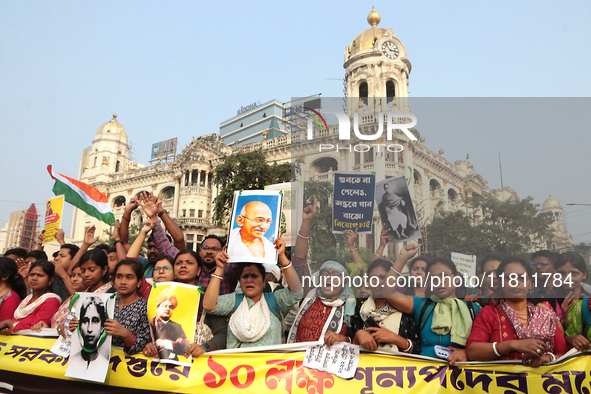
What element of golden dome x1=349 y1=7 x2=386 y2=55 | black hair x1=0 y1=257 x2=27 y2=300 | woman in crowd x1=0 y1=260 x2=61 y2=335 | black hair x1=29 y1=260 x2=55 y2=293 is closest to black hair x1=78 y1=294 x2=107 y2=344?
woman in crowd x1=0 y1=260 x2=61 y2=335

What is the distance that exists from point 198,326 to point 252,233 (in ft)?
3.17

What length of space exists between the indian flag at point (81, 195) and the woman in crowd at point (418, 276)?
533 centimetres

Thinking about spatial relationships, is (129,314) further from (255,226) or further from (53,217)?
(53,217)

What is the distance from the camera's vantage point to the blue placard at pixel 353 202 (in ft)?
12.4

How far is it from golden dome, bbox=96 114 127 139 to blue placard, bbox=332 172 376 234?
56.0 m

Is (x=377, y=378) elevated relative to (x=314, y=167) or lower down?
lower down

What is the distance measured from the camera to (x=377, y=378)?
3.21 meters

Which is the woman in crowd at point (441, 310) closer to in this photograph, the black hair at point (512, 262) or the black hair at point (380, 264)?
the black hair at point (380, 264)

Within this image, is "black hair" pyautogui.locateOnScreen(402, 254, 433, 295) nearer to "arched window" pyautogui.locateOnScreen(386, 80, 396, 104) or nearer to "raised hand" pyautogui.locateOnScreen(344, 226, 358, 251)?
"raised hand" pyautogui.locateOnScreen(344, 226, 358, 251)

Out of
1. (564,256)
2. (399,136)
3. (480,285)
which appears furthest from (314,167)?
(564,256)

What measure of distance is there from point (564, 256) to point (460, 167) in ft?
3.53

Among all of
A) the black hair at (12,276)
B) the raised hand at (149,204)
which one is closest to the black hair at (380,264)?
the raised hand at (149,204)

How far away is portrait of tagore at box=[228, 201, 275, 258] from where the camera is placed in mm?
3990

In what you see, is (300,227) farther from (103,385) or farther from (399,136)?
(103,385)
